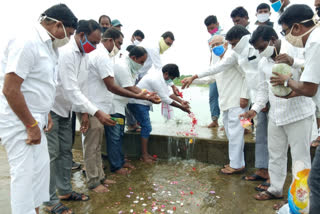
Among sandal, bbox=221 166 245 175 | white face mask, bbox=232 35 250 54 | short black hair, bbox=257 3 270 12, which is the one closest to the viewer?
white face mask, bbox=232 35 250 54

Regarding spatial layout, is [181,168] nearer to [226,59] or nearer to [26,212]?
[226,59]

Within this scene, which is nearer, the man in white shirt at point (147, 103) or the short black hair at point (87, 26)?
the short black hair at point (87, 26)

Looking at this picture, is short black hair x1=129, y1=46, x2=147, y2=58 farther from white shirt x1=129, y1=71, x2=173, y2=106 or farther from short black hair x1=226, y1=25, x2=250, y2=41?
short black hair x1=226, y1=25, x2=250, y2=41

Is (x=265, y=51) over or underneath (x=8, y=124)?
over

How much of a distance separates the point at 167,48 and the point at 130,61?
2.10 m

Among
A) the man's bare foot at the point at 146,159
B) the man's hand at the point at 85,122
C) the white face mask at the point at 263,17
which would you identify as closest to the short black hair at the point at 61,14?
the man's hand at the point at 85,122

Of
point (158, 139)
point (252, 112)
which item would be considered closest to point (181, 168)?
point (158, 139)

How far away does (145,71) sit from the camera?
6.50 meters

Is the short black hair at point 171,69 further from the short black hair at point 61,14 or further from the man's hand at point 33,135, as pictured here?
the man's hand at point 33,135

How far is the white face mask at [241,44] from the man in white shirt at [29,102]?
261cm

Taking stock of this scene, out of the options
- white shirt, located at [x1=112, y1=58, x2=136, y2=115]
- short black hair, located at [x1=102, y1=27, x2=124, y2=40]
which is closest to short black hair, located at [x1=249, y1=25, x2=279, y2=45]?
white shirt, located at [x1=112, y1=58, x2=136, y2=115]

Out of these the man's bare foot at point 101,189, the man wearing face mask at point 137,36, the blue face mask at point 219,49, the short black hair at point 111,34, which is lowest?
the man's bare foot at point 101,189

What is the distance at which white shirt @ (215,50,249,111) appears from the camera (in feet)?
13.6

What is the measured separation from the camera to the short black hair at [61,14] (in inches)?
91.1
